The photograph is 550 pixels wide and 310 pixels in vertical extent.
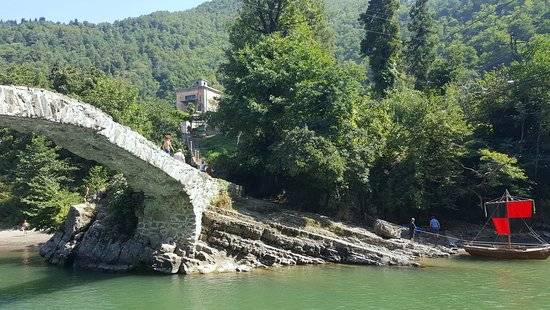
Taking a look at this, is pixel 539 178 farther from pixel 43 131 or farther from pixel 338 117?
pixel 43 131

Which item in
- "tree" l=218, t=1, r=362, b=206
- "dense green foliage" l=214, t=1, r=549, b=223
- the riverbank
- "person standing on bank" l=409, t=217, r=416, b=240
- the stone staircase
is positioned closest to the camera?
the stone staircase

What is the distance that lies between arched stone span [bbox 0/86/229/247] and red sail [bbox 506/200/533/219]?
11349 millimetres

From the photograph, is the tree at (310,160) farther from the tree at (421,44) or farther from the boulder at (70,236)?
the tree at (421,44)

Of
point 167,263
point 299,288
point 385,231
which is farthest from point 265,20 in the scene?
point 299,288

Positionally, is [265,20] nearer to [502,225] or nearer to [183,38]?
[502,225]

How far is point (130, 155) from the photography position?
14.1m

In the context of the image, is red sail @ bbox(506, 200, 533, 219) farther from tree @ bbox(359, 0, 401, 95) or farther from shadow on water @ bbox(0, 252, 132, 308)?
tree @ bbox(359, 0, 401, 95)

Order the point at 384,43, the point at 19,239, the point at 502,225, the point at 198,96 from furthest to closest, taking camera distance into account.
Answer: the point at 198,96, the point at 384,43, the point at 19,239, the point at 502,225

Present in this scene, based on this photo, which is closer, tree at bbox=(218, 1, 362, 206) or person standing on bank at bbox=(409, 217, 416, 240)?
person standing on bank at bbox=(409, 217, 416, 240)

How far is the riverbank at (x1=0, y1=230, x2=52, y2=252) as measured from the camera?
80.3 ft

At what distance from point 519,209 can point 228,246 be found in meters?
11.7

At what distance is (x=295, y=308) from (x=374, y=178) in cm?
1289

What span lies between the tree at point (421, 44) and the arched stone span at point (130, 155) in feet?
79.1

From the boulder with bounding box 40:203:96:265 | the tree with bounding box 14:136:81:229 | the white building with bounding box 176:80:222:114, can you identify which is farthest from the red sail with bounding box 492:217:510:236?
the white building with bounding box 176:80:222:114
